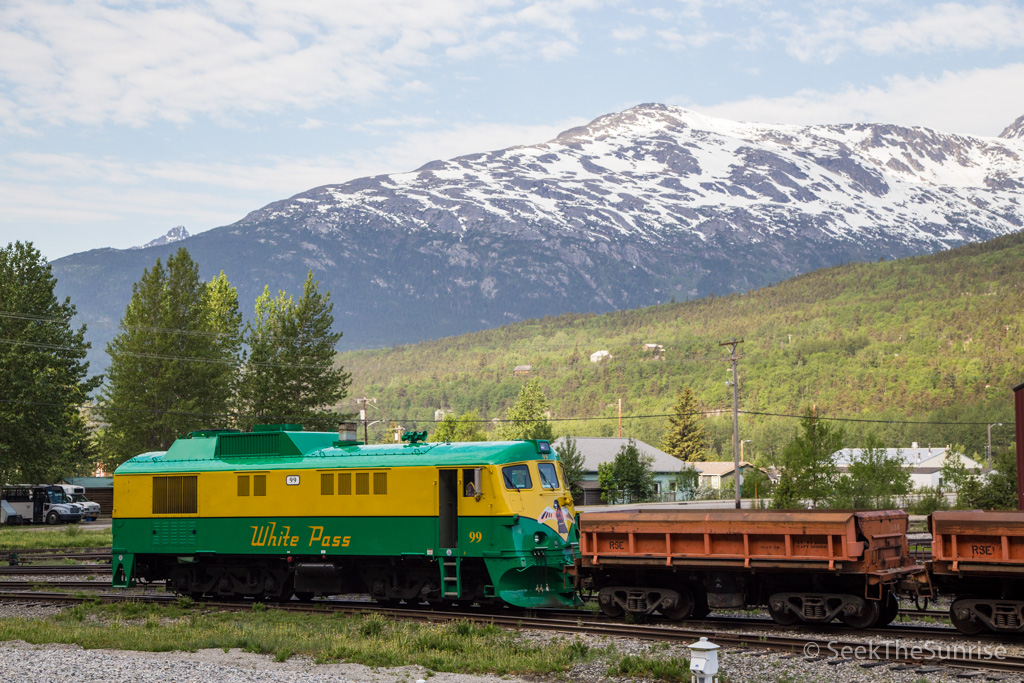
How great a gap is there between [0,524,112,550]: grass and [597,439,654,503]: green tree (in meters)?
48.6

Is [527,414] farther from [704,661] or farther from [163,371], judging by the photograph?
[704,661]

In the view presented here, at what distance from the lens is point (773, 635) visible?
1803 cm

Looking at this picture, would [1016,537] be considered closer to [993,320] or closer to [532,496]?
[532,496]

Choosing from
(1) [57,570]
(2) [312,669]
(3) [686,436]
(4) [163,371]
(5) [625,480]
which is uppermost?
(4) [163,371]

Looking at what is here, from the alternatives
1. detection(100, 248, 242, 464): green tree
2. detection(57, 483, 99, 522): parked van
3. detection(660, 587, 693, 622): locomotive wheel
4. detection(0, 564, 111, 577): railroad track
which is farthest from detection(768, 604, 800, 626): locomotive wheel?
detection(57, 483, 99, 522): parked van

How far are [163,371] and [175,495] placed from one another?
46.6 meters

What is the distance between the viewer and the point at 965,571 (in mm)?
17062

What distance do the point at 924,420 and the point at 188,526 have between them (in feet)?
542

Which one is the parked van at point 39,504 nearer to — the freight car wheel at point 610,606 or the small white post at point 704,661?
the freight car wheel at point 610,606

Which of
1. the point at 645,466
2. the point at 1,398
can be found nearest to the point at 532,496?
the point at 1,398

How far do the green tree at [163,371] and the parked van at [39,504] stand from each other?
Result: 13.9 ft

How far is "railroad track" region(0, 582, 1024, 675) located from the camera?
1523 centimetres

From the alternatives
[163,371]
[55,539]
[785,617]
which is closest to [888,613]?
[785,617]

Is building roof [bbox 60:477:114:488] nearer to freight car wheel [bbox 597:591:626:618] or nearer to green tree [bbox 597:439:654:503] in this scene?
green tree [bbox 597:439:654:503]
